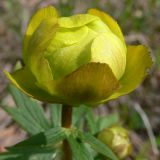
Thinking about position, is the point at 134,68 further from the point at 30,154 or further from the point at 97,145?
the point at 30,154

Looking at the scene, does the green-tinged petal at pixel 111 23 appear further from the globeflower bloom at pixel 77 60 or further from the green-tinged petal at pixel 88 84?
the green-tinged petal at pixel 88 84

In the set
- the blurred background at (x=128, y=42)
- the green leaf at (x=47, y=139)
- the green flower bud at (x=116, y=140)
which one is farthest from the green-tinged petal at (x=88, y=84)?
the blurred background at (x=128, y=42)

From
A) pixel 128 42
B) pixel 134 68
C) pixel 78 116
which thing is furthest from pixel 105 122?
pixel 128 42

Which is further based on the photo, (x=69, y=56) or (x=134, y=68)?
(x=134, y=68)

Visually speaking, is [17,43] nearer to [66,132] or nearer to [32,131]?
[32,131]

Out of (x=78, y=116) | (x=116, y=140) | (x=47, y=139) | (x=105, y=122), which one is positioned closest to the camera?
(x=47, y=139)

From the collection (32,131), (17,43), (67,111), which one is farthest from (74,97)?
(17,43)
